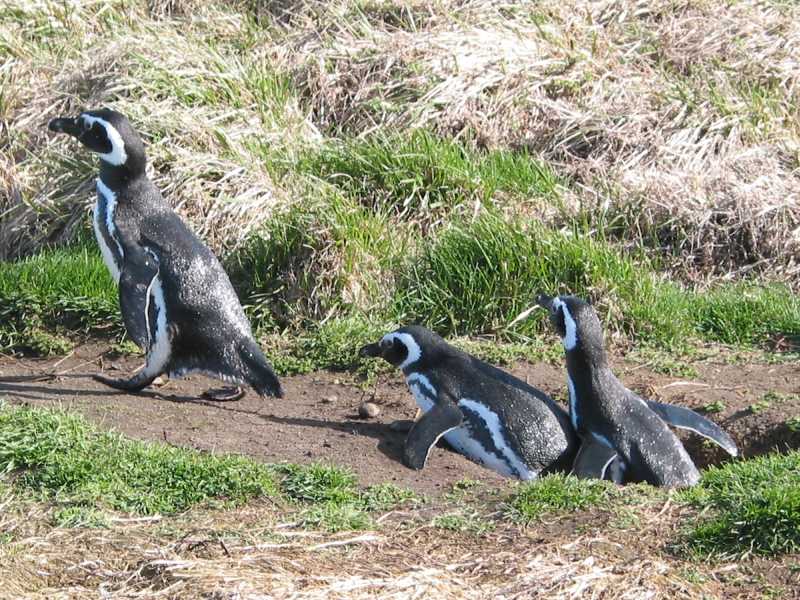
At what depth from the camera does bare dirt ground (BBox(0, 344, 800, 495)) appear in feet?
18.6

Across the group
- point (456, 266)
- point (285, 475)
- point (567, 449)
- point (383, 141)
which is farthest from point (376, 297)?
point (285, 475)

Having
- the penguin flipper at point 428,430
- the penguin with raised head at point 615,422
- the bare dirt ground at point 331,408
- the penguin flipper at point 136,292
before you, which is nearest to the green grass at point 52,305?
the bare dirt ground at point 331,408

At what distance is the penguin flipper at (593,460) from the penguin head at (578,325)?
0.45m

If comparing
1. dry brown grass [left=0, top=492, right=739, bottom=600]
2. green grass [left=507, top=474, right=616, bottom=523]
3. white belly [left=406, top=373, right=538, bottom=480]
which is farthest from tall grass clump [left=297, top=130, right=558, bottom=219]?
dry brown grass [left=0, top=492, right=739, bottom=600]

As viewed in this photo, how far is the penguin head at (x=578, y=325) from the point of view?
614 centimetres

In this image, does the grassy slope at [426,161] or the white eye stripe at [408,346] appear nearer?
the white eye stripe at [408,346]

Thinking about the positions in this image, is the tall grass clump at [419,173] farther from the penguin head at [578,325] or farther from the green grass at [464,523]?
the green grass at [464,523]

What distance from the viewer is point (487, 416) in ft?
20.1

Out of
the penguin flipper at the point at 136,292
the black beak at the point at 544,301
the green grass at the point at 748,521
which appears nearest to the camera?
the green grass at the point at 748,521

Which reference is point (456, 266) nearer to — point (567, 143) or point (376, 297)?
point (376, 297)

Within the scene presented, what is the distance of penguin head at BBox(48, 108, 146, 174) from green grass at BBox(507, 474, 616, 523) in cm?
293

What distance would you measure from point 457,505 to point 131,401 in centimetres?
214

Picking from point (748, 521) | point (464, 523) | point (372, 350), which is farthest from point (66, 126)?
point (748, 521)

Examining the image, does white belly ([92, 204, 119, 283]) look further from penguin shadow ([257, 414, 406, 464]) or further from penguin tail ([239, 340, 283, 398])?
penguin shadow ([257, 414, 406, 464])
